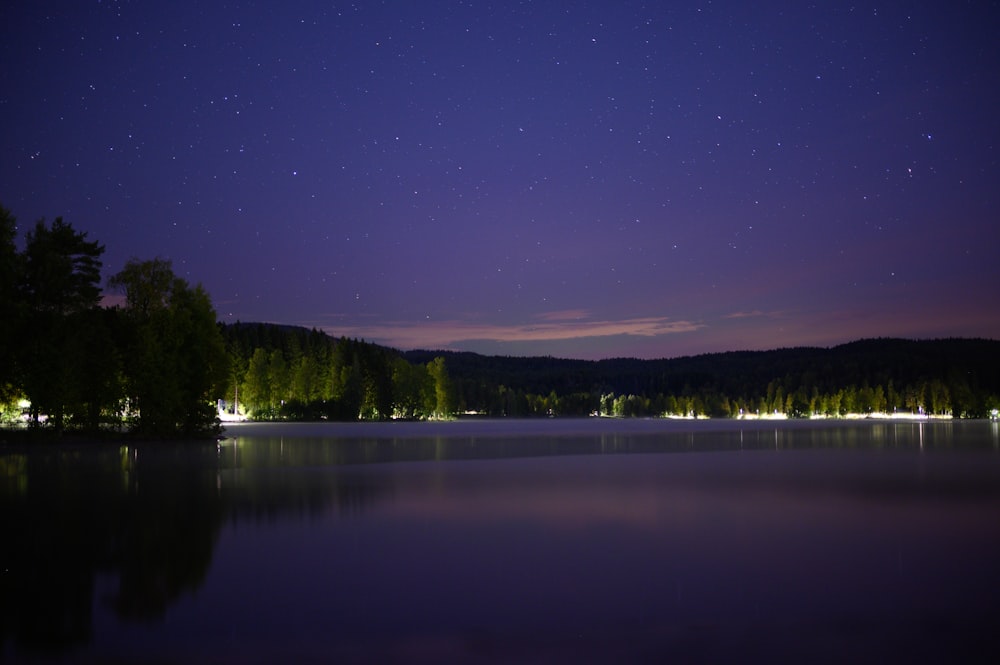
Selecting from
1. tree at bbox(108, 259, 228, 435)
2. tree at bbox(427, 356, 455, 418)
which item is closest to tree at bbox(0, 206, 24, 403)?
tree at bbox(108, 259, 228, 435)

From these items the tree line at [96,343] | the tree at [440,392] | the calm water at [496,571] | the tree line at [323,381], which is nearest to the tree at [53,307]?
the tree line at [96,343]

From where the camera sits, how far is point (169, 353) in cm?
5647

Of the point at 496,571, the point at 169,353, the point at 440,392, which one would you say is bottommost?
the point at 496,571

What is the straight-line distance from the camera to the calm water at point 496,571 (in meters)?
8.84

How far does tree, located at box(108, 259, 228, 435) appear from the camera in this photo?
54812 millimetres

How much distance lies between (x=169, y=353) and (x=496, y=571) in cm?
4946

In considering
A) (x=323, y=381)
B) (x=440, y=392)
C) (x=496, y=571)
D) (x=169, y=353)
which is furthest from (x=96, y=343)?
(x=440, y=392)

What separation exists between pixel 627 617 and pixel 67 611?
22.7 feet

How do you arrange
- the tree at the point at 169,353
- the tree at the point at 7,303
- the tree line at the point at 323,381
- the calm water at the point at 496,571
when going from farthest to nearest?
the tree line at the point at 323,381 → the tree at the point at 169,353 → the tree at the point at 7,303 → the calm water at the point at 496,571

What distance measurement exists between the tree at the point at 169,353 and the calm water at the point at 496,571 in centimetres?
2901

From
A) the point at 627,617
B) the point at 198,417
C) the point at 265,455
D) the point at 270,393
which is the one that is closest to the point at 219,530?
the point at 627,617

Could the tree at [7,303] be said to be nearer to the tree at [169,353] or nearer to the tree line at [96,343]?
the tree line at [96,343]

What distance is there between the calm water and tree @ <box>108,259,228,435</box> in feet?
95.2

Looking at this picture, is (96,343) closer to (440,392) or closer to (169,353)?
(169,353)
